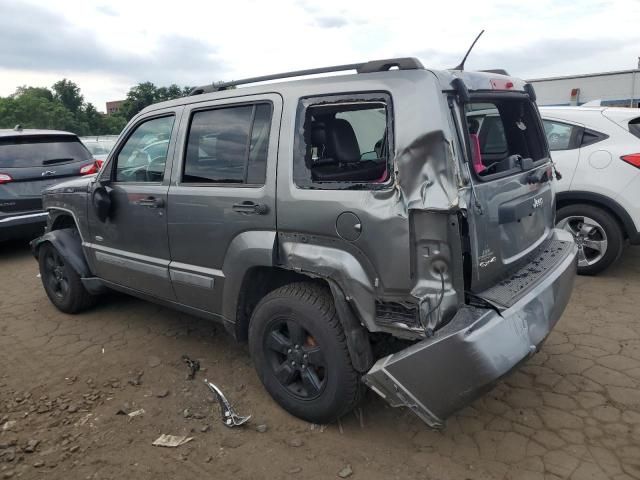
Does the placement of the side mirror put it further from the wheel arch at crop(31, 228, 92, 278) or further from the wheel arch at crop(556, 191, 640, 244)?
the wheel arch at crop(556, 191, 640, 244)

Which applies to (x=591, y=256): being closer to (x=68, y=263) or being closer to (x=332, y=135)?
(x=332, y=135)

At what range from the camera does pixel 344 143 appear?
10.1ft

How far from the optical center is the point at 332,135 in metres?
3.03

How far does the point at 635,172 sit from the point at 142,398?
460 centimetres

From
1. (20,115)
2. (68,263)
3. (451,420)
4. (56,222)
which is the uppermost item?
(20,115)

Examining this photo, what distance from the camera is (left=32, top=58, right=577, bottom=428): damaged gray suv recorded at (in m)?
2.24

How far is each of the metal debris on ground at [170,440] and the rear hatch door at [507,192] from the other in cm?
175

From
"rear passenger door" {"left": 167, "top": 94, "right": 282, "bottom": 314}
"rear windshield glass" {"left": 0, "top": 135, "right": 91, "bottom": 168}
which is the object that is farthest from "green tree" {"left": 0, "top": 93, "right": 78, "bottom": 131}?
"rear passenger door" {"left": 167, "top": 94, "right": 282, "bottom": 314}

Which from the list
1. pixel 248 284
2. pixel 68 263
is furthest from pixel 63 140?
pixel 248 284

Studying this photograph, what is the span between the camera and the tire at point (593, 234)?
4.85 meters

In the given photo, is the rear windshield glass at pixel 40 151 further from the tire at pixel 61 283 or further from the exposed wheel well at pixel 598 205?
the exposed wheel well at pixel 598 205

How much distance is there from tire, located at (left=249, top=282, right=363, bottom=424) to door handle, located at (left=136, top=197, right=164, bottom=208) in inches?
41.7

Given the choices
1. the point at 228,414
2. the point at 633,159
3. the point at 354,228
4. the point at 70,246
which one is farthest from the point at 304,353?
the point at 633,159

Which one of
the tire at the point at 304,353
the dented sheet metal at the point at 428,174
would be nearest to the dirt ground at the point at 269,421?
the tire at the point at 304,353
